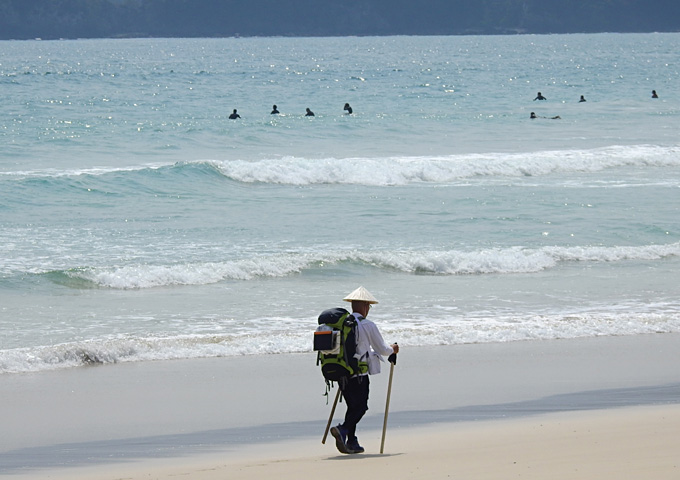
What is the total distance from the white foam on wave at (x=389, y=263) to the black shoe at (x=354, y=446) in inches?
301

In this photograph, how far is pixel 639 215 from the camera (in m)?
20.6

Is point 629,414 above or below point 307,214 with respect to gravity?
below

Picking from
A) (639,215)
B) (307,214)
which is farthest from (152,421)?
(639,215)

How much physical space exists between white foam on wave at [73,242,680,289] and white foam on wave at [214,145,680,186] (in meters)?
9.43

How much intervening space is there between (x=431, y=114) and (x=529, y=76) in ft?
111

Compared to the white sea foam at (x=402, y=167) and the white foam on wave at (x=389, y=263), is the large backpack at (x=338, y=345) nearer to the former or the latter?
the white foam on wave at (x=389, y=263)

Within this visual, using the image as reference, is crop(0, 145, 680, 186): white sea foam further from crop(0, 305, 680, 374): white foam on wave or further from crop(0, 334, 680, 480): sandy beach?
crop(0, 334, 680, 480): sandy beach

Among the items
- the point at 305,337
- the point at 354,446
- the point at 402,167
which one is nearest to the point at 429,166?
the point at 402,167

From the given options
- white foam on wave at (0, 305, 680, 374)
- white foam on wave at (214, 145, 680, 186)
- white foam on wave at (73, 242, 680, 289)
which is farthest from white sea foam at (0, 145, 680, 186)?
white foam on wave at (0, 305, 680, 374)

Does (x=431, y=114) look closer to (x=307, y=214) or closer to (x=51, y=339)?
(x=307, y=214)

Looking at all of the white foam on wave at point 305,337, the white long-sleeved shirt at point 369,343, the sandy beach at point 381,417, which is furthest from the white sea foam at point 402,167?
the white long-sleeved shirt at point 369,343

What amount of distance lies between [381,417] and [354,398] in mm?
1463

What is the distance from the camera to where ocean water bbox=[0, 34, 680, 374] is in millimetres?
12492

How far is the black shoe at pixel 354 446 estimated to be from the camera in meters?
7.56
